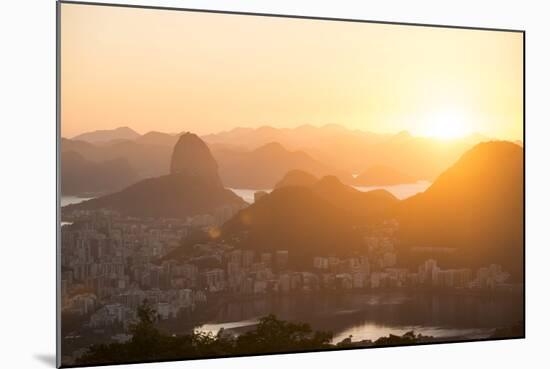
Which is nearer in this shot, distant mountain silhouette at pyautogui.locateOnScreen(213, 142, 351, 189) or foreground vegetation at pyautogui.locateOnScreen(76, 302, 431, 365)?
foreground vegetation at pyautogui.locateOnScreen(76, 302, 431, 365)

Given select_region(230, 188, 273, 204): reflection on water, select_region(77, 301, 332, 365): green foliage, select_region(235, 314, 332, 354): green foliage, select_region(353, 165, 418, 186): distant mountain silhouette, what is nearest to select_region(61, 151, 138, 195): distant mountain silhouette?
select_region(230, 188, 273, 204): reflection on water

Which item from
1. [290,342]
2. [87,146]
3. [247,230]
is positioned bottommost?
[290,342]

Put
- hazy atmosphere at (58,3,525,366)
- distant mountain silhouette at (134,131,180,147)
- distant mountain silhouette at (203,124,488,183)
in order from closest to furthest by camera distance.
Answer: hazy atmosphere at (58,3,525,366), distant mountain silhouette at (134,131,180,147), distant mountain silhouette at (203,124,488,183)

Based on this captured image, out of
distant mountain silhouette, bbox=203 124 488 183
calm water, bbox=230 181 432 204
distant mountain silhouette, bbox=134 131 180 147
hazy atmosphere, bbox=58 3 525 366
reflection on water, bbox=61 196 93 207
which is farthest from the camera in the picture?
calm water, bbox=230 181 432 204

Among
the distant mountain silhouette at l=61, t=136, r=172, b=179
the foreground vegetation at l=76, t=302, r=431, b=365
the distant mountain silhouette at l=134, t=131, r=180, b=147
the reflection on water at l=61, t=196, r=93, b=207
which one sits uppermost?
the distant mountain silhouette at l=134, t=131, r=180, b=147

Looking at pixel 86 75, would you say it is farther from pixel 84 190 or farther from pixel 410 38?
pixel 410 38

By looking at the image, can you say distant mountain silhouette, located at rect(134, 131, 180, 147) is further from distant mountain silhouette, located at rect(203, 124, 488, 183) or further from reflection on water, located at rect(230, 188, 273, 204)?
reflection on water, located at rect(230, 188, 273, 204)

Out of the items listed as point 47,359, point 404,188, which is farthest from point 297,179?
point 47,359

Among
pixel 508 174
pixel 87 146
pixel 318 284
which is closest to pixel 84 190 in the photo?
pixel 87 146
